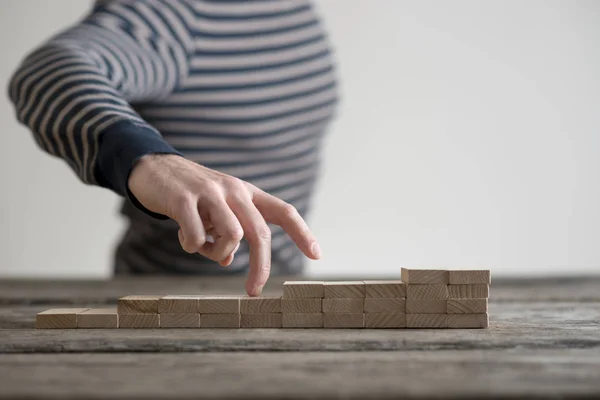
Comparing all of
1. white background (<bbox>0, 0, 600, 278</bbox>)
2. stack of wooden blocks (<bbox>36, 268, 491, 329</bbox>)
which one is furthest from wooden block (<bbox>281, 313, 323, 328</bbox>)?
white background (<bbox>0, 0, 600, 278</bbox>)

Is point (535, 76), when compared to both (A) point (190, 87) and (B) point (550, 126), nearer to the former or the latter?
(B) point (550, 126)

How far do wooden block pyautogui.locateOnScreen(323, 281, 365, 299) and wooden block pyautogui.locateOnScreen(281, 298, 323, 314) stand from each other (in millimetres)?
16

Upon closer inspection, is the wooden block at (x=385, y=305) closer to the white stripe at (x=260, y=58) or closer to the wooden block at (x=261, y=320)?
the wooden block at (x=261, y=320)

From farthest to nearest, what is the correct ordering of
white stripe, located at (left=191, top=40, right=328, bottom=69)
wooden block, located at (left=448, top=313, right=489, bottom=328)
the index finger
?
white stripe, located at (left=191, top=40, right=328, bottom=69) → the index finger → wooden block, located at (left=448, top=313, right=489, bottom=328)

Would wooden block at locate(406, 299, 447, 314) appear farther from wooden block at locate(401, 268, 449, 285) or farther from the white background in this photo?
the white background

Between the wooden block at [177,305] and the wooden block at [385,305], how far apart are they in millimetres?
220

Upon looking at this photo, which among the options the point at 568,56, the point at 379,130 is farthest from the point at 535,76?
the point at 379,130

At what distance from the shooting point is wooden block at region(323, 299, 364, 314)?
889 mm

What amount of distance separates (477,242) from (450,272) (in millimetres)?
3566

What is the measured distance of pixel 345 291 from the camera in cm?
90

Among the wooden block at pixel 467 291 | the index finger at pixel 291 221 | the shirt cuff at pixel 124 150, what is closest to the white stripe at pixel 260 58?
the shirt cuff at pixel 124 150

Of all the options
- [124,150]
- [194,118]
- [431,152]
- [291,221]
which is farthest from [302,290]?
[431,152]

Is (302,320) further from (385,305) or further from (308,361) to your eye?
(308,361)

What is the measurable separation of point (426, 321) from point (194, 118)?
3.57 ft
